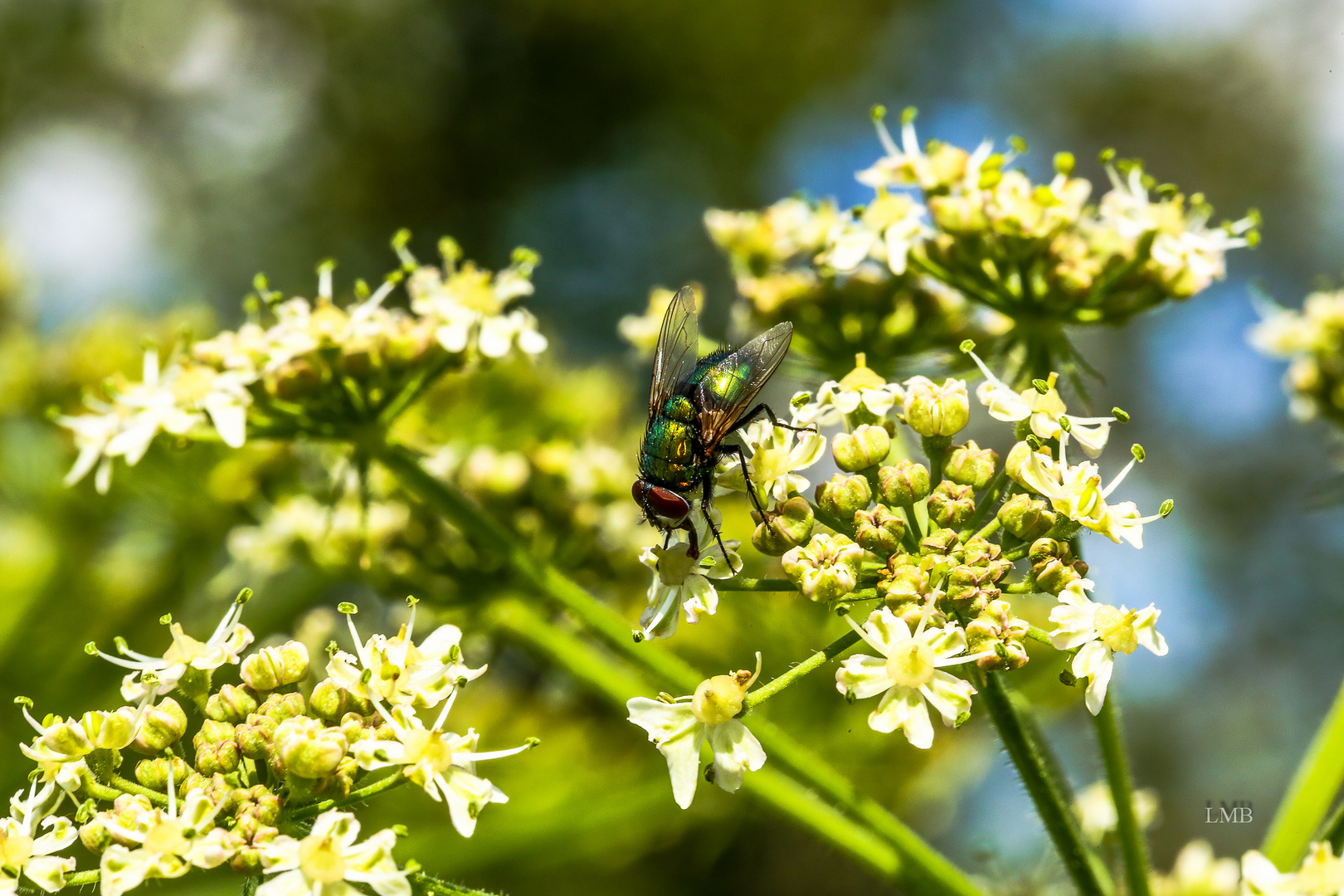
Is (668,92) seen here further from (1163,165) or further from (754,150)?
(1163,165)

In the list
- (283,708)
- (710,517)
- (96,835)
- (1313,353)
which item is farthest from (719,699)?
(1313,353)

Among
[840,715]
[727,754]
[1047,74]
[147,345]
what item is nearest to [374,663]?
[727,754]

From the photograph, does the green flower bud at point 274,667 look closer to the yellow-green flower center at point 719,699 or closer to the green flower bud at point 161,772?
the green flower bud at point 161,772

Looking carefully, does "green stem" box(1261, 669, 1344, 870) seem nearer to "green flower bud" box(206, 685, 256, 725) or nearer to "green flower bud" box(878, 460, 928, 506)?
"green flower bud" box(878, 460, 928, 506)

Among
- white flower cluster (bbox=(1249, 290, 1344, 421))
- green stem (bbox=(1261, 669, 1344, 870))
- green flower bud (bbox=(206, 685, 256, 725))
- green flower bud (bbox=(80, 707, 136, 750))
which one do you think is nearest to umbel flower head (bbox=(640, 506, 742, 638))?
green flower bud (bbox=(206, 685, 256, 725))

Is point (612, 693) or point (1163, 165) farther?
point (1163, 165)

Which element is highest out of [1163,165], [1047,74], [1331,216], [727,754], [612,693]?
[1047,74]

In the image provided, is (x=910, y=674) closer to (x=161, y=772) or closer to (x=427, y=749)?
(x=427, y=749)
